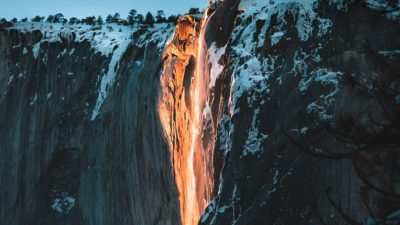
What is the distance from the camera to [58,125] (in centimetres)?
3953

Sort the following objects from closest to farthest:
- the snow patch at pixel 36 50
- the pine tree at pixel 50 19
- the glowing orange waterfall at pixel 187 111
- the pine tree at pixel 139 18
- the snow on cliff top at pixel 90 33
Result: the glowing orange waterfall at pixel 187 111 → the snow on cliff top at pixel 90 33 → the snow patch at pixel 36 50 → the pine tree at pixel 139 18 → the pine tree at pixel 50 19

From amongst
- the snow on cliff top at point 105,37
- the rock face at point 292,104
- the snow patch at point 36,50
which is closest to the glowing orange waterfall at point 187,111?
the rock face at point 292,104

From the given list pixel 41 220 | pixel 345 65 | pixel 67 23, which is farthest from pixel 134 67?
pixel 345 65

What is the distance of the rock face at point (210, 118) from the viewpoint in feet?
53.2

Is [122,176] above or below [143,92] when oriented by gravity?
below

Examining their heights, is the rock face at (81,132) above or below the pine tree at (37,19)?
below

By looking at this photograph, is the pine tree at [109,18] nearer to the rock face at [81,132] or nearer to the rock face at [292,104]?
the rock face at [81,132]

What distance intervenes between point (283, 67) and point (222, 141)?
9.23 ft

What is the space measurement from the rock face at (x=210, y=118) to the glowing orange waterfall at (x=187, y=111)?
9 cm

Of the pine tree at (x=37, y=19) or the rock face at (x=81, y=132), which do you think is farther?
the pine tree at (x=37, y=19)

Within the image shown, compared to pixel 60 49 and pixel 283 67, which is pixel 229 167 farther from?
pixel 60 49

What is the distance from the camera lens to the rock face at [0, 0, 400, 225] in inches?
638

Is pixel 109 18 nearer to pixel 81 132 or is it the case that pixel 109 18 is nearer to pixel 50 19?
pixel 50 19

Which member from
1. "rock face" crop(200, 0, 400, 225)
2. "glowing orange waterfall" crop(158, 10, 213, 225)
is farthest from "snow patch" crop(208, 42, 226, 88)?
"glowing orange waterfall" crop(158, 10, 213, 225)
